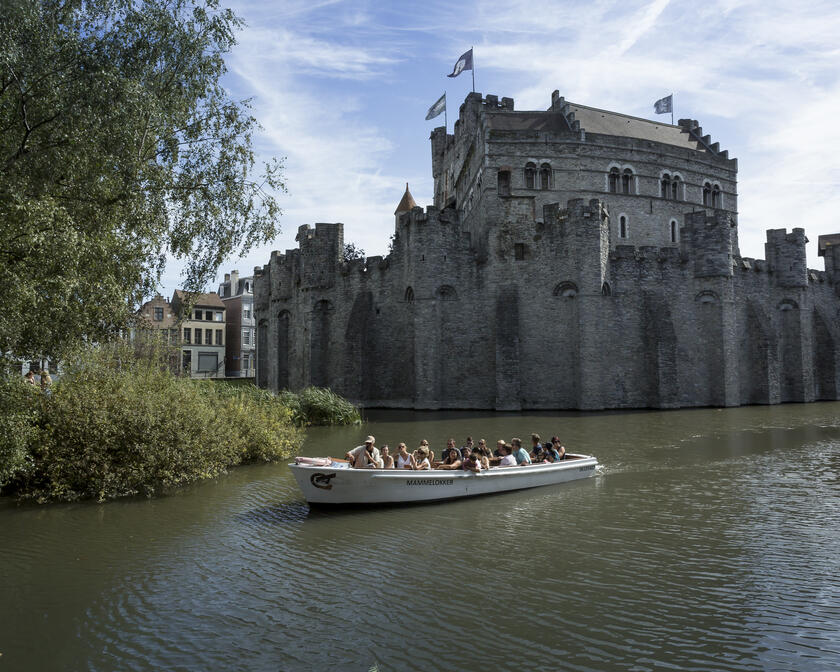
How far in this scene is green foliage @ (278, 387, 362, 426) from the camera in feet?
84.8

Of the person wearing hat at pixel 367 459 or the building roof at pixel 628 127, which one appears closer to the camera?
the person wearing hat at pixel 367 459

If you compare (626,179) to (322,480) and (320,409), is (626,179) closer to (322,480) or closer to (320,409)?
(320,409)

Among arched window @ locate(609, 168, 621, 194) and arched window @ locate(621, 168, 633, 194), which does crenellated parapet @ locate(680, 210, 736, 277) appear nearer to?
arched window @ locate(609, 168, 621, 194)

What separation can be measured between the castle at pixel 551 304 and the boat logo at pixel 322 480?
19.7m

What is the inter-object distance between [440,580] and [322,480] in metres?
4.22

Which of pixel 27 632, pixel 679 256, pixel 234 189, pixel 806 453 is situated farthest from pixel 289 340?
pixel 27 632

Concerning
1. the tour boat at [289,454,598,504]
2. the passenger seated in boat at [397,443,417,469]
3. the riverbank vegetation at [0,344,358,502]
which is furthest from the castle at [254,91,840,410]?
the riverbank vegetation at [0,344,358,502]

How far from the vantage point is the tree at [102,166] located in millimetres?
9867

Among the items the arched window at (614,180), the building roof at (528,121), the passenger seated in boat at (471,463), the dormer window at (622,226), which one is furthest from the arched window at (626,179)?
the passenger seated in boat at (471,463)

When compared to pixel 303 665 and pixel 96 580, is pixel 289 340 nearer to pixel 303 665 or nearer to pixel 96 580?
pixel 96 580

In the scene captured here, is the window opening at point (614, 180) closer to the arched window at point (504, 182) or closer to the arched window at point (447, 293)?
the arched window at point (504, 182)

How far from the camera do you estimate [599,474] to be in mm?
15211

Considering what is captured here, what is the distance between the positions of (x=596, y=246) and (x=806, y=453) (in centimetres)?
1553

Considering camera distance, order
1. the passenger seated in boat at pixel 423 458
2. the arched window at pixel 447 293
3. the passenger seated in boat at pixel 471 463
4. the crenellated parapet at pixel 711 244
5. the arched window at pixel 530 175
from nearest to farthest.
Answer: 1. the passenger seated in boat at pixel 423 458
2. the passenger seated in boat at pixel 471 463
3. the crenellated parapet at pixel 711 244
4. the arched window at pixel 447 293
5. the arched window at pixel 530 175
